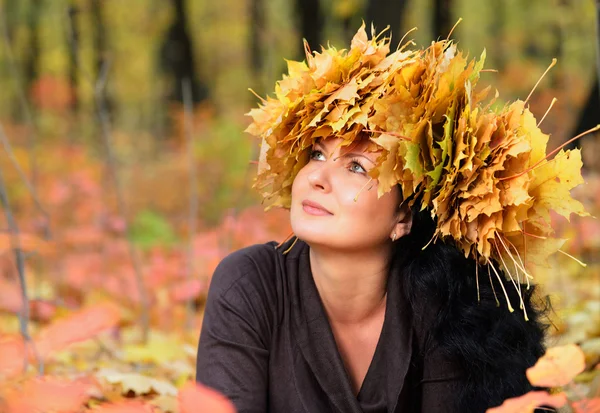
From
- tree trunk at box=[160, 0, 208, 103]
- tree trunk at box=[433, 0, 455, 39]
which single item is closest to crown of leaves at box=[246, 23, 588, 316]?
tree trunk at box=[433, 0, 455, 39]

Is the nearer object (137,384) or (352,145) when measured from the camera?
(352,145)

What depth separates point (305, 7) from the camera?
11.2 metres

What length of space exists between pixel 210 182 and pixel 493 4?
44.8 ft

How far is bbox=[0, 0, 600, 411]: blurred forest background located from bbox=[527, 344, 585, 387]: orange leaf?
32.7 inches

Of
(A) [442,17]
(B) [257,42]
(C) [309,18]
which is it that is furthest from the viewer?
(B) [257,42]

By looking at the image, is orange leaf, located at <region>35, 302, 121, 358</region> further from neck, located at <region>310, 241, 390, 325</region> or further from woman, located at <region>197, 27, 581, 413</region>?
neck, located at <region>310, 241, 390, 325</region>

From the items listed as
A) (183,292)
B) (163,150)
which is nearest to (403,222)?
(183,292)

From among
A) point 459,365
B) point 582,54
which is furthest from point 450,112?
point 582,54

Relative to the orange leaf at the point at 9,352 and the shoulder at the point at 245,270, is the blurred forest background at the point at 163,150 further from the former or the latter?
the shoulder at the point at 245,270

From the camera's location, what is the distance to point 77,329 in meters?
1.56

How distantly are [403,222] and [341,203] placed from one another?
0.22 meters

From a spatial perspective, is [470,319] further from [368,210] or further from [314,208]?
[314,208]

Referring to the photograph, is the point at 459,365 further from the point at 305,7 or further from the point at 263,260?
the point at 305,7

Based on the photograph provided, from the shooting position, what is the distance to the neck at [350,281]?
2066mm
